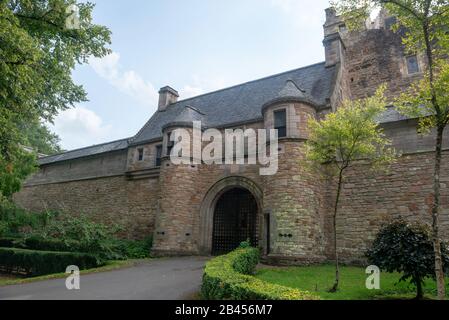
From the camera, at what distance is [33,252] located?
42.8 feet

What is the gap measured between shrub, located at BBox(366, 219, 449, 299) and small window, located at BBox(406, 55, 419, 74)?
1413 cm

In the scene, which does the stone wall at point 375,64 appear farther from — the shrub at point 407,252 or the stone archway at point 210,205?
the shrub at point 407,252

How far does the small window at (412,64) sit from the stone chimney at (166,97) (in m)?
16.8

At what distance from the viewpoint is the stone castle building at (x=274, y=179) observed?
12.2 metres

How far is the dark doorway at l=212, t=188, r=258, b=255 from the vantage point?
16391 millimetres

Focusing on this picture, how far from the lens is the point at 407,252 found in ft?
23.0

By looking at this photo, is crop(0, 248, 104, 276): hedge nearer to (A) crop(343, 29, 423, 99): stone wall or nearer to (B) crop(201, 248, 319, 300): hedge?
(B) crop(201, 248, 319, 300): hedge

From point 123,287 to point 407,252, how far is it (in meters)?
7.27

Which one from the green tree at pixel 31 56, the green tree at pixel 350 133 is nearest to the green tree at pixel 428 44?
the green tree at pixel 350 133

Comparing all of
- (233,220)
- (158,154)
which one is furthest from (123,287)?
(158,154)

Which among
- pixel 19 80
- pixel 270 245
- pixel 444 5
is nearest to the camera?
pixel 444 5
